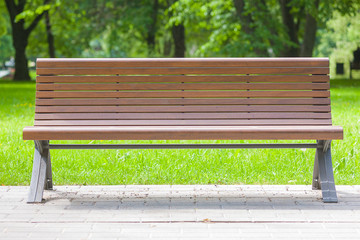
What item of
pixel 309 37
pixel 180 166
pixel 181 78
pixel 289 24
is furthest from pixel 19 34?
pixel 181 78

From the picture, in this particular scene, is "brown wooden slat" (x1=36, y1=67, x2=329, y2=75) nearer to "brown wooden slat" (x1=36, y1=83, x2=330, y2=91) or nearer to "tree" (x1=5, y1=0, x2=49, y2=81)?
"brown wooden slat" (x1=36, y1=83, x2=330, y2=91)

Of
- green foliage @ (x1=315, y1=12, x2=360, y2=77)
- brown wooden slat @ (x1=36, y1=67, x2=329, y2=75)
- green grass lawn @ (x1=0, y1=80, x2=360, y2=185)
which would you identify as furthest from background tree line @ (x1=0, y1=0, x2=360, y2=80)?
brown wooden slat @ (x1=36, y1=67, x2=329, y2=75)

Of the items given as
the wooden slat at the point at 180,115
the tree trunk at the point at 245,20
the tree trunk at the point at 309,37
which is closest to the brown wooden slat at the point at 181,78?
the wooden slat at the point at 180,115

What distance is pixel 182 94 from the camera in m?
4.91

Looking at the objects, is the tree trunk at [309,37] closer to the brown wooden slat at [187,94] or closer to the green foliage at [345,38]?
the green foliage at [345,38]

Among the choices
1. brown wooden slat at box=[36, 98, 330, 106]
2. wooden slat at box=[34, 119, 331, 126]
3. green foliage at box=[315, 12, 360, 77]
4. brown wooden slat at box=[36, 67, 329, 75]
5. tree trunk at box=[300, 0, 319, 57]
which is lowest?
green foliage at box=[315, 12, 360, 77]

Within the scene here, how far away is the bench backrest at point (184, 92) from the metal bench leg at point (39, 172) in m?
0.23

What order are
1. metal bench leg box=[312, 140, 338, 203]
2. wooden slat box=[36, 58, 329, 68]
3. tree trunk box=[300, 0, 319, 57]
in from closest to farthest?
metal bench leg box=[312, 140, 338, 203] → wooden slat box=[36, 58, 329, 68] → tree trunk box=[300, 0, 319, 57]

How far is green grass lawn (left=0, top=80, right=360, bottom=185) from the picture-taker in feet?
17.7

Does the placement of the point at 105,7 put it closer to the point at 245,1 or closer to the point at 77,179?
the point at 245,1

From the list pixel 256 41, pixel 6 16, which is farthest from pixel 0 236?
pixel 6 16

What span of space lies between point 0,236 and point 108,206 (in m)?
0.93

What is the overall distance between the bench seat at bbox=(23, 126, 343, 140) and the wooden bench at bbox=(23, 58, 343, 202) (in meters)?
0.31

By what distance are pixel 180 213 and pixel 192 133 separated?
582mm
